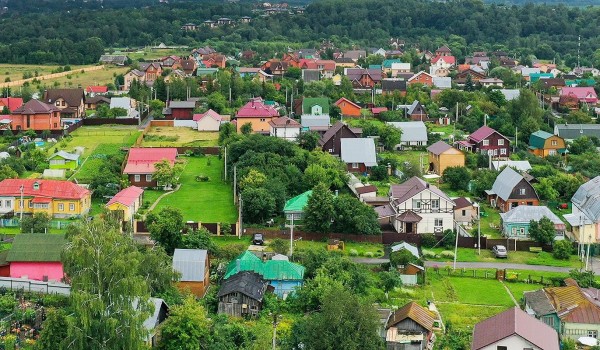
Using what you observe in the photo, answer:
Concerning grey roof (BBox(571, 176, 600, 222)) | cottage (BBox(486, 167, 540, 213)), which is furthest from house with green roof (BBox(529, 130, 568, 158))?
grey roof (BBox(571, 176, 600, 222))

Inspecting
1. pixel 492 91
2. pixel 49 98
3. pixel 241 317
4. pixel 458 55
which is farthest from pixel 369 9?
pixel 241 317

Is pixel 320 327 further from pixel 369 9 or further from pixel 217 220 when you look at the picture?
pixel 369 9

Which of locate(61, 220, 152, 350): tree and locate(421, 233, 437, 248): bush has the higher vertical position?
locate(61, 220, 152, 350): tree

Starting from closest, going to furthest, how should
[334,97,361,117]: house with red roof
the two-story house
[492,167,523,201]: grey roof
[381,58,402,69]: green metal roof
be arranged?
the two-story house
[492,167,523,201]: grey roof
[334,97,361,117]: house with red roof
[381,58,402,69]: green metal roof

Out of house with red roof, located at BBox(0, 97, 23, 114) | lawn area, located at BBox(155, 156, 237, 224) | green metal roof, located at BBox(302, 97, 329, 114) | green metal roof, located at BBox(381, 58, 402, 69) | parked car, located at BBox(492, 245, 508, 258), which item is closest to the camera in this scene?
parked car, located at BBox(492, 245, 508, 258)

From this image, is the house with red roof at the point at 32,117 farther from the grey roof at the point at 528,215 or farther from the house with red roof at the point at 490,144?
the grey roof at the point at 528,215

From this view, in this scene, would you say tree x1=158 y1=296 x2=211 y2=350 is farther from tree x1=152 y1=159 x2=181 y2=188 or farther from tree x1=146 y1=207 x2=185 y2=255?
tree x1=152 y1=159 x2=181 y2=188

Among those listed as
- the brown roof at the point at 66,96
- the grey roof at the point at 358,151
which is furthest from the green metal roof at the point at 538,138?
the brown roof at the point at 66,96
